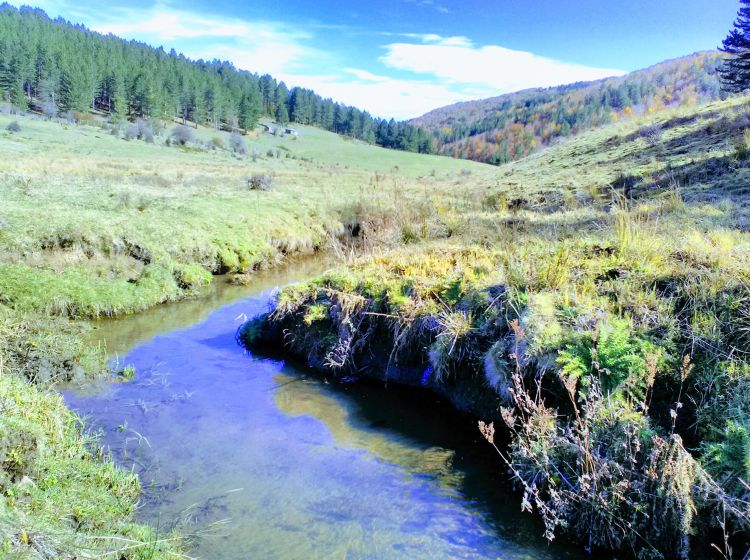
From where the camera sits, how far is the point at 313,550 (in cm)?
477

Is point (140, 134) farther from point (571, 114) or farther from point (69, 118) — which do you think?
point (571, 114)

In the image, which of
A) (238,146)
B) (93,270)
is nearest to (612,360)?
(93,270)

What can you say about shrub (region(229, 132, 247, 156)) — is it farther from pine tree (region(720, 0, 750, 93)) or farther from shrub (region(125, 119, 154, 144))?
pine tree (region(720, 0, 750, 93))

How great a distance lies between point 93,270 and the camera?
12.9 metres

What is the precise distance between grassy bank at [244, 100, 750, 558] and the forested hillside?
86917 millimetres

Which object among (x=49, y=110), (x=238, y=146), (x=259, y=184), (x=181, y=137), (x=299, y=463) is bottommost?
(x=299, y=463)

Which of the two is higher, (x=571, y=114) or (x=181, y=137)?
(x=571, y=114)

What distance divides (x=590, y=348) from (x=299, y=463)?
3.80 m

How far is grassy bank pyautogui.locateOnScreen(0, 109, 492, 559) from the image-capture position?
442 cm

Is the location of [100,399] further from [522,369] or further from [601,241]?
[601,241]

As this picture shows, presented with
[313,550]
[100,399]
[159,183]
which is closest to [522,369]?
[313,550]

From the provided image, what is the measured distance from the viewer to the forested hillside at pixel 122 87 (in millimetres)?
84312

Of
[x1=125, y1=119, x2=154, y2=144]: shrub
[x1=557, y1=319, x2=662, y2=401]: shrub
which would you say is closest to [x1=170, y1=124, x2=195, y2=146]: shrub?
[x1=125, y1=119, x2=154, y2=144]: shrub

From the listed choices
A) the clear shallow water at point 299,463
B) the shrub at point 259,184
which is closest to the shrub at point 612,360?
the clear shallow water at point 299,463
